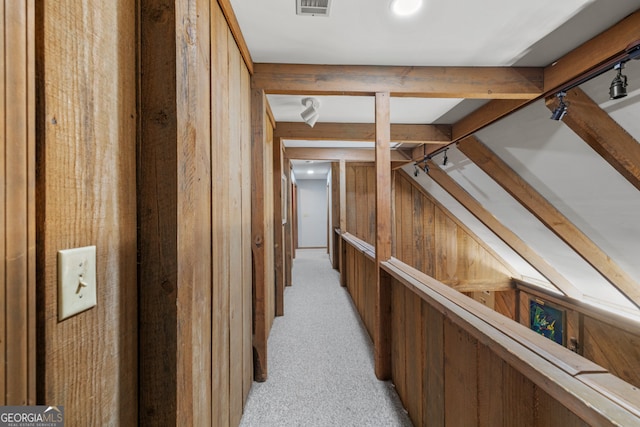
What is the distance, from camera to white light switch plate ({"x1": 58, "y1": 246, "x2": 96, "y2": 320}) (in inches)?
18.1

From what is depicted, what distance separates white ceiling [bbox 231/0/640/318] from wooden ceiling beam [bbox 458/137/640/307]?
0.07 meters

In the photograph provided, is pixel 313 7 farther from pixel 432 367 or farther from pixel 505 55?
pixel 432 367

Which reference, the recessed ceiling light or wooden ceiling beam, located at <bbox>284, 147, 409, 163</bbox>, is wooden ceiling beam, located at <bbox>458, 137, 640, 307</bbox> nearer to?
wooden ceiling beam, located at <bbox>284, 147, 409, 163</bbox>

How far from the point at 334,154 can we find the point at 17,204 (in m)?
3.89

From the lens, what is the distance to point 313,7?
1312 mm

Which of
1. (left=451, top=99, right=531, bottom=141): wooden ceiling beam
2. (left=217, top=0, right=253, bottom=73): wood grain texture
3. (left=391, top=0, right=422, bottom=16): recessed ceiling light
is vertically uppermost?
(left=391, top=0, right=422, bottom=16): recessed ceiling light

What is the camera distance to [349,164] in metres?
5.11

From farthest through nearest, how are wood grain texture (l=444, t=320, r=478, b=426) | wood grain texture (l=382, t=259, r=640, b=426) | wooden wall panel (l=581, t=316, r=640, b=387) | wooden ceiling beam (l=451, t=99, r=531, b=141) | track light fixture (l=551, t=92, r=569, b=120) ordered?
1. wooden wall panel (l=581, t=316, r=640, b=387)
2. wooden ceiling beam (l=451, t=99, r=531, b=141)
3. track light fixture (l=551, t=92, r=569, b=120)
4. wood grain texture (l=444, t=320, r=478, b=426)
5. wood grain texture (l=382, t=259, r=640, b=426)

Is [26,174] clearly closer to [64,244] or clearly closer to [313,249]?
[64,244]

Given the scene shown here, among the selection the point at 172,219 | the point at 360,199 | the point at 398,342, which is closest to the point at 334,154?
the point at 360,199

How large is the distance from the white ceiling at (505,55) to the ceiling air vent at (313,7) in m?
0.04

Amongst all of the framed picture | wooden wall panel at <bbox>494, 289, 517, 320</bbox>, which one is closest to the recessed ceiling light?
the framed picture

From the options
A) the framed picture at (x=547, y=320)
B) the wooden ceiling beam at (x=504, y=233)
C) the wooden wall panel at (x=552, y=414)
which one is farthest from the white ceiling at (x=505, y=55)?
the wooden wall panel at (x=552, y=414)

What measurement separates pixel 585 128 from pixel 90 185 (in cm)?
242
